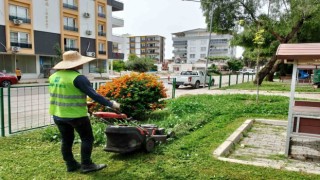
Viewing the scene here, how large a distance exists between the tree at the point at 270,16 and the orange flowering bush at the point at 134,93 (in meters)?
13.9

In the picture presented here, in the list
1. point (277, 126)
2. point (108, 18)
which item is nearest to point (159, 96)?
point (277, 126)

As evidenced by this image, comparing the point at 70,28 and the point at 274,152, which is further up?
the point at 70,28

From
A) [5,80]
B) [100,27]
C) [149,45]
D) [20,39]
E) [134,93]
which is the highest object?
[149,45]

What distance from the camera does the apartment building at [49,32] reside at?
93.5 feet

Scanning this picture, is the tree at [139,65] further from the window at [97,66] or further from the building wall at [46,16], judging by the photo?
the building wall at [46,16]

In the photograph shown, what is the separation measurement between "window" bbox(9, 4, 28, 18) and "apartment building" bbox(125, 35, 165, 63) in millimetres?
83067

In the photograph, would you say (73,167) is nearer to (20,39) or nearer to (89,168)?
(89,168)

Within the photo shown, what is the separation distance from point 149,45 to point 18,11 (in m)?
Result: 86.6

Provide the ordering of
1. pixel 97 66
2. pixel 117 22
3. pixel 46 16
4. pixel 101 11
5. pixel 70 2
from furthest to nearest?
1. pixel 117 22
2. pixel 97 66
3. pixel 101 11
4. pixel 70 2
5. pixel 46 16

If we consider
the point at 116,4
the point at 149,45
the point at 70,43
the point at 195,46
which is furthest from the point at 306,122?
the point at 149,45

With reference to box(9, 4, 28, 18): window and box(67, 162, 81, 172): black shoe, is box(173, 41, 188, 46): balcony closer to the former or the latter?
box(9, 4, 28, 18): window

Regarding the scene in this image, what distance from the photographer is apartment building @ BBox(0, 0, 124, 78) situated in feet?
93.5

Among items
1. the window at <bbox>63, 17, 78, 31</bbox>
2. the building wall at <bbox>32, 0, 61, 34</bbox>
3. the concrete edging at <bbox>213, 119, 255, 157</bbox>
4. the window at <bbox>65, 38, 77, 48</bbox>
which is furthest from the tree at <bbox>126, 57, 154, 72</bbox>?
the concrete edging at <bbox>213, 119, 255, 157</bbox>

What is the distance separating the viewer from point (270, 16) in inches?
793
